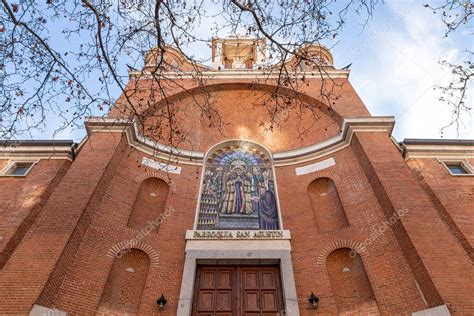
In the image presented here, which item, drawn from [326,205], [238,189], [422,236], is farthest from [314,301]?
[238,189]

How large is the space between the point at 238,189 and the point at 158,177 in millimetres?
2917

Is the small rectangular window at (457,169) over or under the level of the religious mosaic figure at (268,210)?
over

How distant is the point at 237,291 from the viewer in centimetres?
955

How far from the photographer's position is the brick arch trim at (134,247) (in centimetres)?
982

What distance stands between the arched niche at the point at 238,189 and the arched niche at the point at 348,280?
213 cm

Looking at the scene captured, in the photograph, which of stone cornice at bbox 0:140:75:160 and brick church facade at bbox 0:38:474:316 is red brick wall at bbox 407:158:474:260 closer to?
brick church facade at bbox 0:38:474:316

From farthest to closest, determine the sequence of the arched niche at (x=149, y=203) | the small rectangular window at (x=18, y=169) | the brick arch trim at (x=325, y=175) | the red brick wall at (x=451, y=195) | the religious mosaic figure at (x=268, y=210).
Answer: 1. the small rectangular window at (x=18, y=169)
2. the brick arch trim at (x=325, y=175)
3. the religious mosaic figure at (x=268, y=210)
4. the arched niche at (x=149, y=203)
5. the red brick wall at (x=451, y=195)

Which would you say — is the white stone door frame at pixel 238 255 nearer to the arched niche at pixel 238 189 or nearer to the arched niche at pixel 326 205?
the arched niche at pixel 238 189

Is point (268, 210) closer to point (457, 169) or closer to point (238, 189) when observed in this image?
point (238, 189)

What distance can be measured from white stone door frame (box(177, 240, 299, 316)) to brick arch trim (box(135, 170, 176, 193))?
258cm

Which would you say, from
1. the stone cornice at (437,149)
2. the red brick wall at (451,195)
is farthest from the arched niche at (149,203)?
the stone cornice at (437,149)

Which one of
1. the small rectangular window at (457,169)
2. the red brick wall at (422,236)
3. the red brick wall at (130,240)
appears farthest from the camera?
the small rectangular window at (457,169)

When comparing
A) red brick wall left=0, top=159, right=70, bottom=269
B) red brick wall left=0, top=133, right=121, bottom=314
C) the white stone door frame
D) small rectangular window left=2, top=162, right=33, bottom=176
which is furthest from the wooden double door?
small rectangular window left=2, top=162, right=33, bottom=176

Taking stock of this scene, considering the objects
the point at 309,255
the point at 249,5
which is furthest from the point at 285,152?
the point at 249,5
